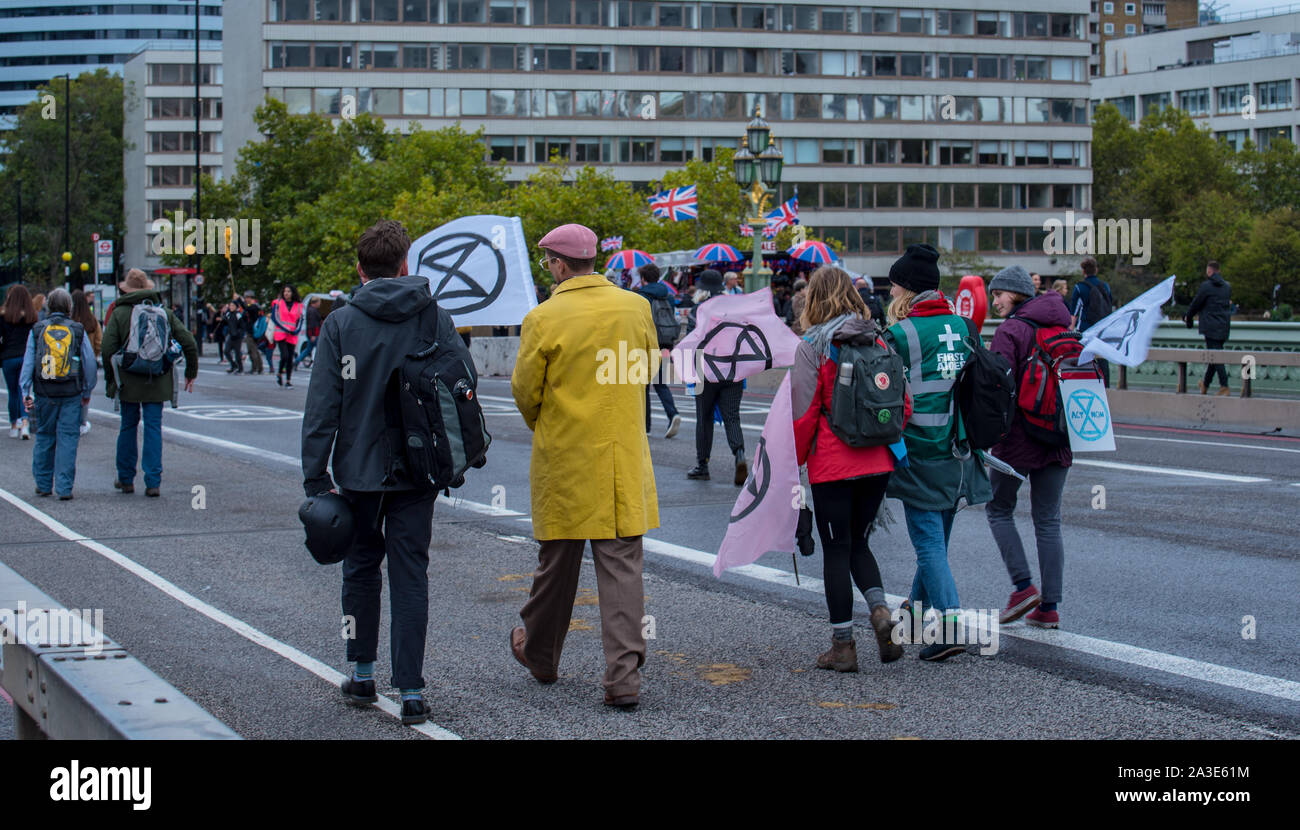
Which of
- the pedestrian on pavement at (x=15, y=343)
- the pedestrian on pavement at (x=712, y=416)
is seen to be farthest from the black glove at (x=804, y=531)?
the pedestrian on pavement at (x=15, y=343)

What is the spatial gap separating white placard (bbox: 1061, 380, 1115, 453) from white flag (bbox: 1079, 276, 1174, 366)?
0.63 m

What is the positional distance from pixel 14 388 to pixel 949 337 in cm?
1385

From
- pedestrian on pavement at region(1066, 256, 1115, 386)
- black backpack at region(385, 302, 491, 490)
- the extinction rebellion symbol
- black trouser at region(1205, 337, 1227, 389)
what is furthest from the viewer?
black trouser at region(1205, 337, 1227, 389)

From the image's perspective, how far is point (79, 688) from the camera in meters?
4.10

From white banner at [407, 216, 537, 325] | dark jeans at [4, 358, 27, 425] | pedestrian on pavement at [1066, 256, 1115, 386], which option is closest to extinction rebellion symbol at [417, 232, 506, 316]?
white banner at [407, 216, 537, 325]

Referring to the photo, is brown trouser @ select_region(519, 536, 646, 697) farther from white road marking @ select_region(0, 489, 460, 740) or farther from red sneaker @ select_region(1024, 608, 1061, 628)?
red sneaker @ select_region(1024, 608, 1061, 628)

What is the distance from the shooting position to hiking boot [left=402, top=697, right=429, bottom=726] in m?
5.39

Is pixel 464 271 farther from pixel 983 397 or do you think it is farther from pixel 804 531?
pixel 983 397


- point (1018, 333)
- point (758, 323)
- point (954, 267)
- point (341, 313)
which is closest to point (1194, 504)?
point (758, 323)

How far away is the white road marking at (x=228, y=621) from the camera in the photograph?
5.60 meters

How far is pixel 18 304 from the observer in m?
14.9

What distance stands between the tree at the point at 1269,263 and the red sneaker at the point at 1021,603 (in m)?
71.6

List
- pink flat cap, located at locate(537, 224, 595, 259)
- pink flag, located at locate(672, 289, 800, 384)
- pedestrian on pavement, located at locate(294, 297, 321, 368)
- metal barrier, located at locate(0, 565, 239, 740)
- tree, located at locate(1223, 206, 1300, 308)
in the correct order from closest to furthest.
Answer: metal barrier, located at locate(0, 565, 239, 740) → pink flat cap, located at locate(537, 224, 595, 259) → pink flag, located at locate(672, 289, 800, 384) → pedestrian on pavement, located at locate(294, 297, 321, 368) → tree, located at locate(1223, 206, 1300, 308)
